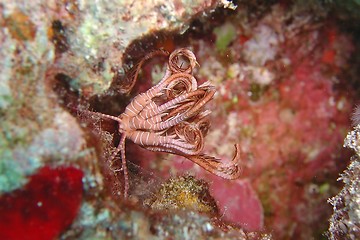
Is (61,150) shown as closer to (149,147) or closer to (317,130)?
(149,147)

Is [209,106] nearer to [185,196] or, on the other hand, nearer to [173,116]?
[173,116]

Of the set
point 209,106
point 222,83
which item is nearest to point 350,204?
point 209,106

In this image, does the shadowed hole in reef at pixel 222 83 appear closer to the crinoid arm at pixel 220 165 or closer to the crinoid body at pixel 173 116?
the crinoid body at pixel 173 116

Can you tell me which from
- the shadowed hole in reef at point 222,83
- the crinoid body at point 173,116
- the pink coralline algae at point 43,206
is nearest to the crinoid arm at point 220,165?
the crinoid body at point 173,116

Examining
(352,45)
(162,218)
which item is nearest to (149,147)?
(162,218)

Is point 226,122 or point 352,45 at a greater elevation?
point 352,45

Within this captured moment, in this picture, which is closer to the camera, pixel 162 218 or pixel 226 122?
pixel 162 218

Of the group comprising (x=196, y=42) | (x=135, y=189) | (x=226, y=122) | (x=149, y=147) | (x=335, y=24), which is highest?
(x=335, y=24)
